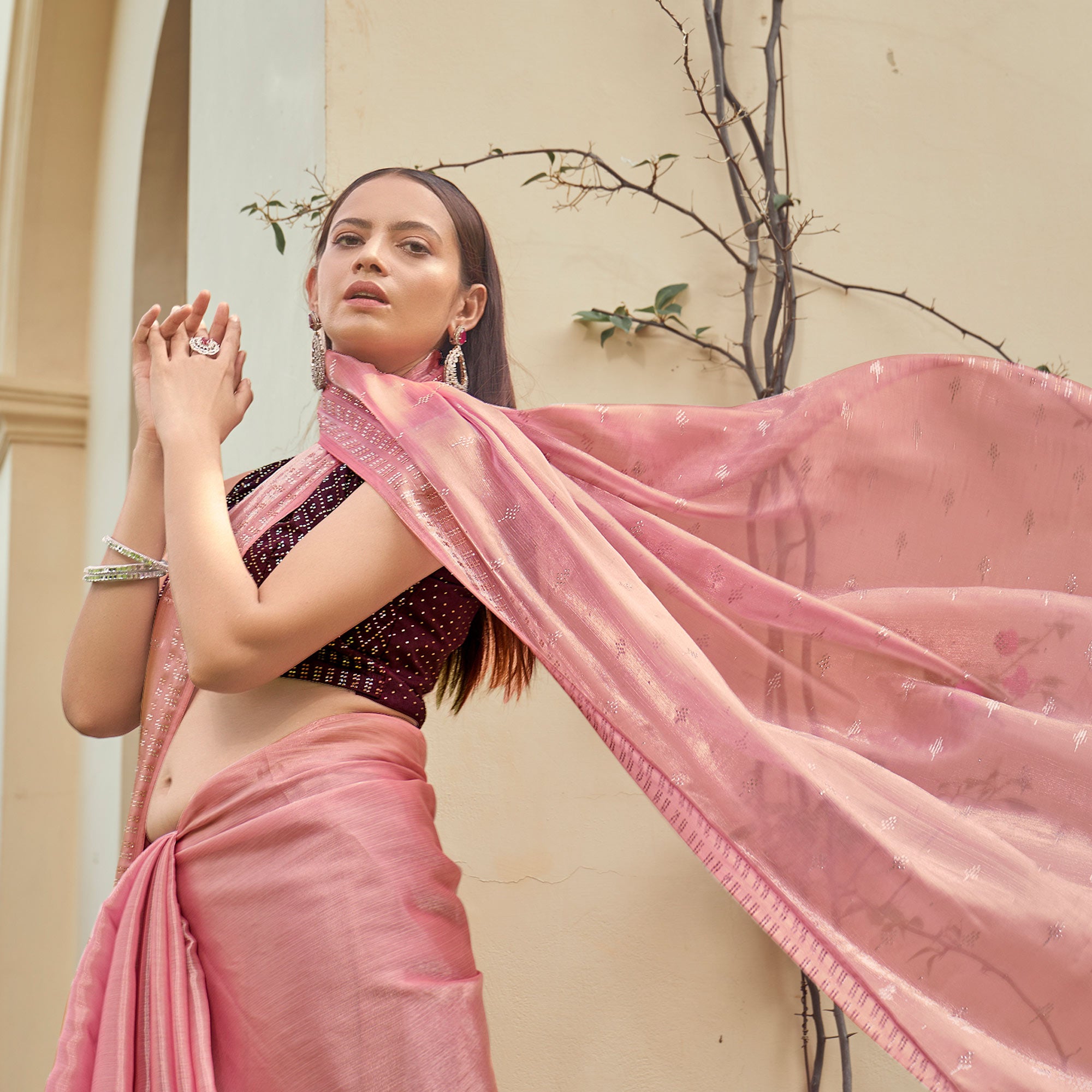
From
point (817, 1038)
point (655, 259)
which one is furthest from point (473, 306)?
point (817, 1038)

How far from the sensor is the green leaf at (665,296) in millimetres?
2318

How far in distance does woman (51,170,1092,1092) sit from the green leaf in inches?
31.9

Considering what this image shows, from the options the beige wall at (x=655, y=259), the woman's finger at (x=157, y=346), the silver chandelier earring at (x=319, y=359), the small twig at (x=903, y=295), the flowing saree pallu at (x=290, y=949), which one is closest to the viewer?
the flowing saree pallu at (x=290, y=949)

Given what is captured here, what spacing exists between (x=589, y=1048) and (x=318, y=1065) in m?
1.07

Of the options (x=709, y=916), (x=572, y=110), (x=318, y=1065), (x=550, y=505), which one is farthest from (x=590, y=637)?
(x=572, y=110)

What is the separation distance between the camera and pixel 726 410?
1.46 meters

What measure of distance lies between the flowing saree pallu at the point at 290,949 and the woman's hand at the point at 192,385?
0.35m

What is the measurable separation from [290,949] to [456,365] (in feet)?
2.30

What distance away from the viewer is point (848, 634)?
4.50 feet

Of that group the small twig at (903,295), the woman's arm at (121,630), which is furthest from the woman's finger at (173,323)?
the small twig at (903,295)

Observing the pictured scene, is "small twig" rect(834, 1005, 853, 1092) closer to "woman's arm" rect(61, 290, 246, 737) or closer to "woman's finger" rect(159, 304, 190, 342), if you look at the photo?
"woman's arm" rect(61, 290, 246, 737)

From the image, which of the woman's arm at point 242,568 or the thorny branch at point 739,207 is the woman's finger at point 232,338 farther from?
the thorny branch at point 739,207

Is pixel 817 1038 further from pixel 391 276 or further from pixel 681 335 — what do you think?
pixel 391 276

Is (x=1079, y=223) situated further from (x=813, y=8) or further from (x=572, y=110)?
(x=572, y=110)
